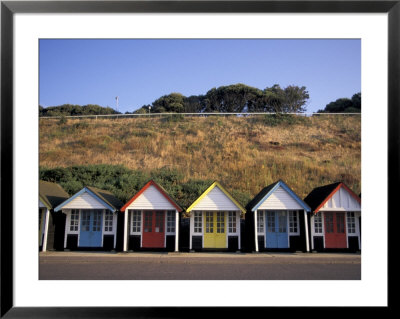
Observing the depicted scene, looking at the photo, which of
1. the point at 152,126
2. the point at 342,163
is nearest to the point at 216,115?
the point at 152,126

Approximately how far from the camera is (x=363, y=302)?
25.8 ft

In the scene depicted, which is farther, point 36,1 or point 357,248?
point 357,248

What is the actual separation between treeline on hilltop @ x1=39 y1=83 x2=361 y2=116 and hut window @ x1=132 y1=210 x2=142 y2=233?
2359 centimetres

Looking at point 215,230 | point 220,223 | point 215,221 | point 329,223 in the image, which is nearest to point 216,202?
point 215,221

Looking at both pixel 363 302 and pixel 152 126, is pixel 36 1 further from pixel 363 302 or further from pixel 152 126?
pixel 152 126

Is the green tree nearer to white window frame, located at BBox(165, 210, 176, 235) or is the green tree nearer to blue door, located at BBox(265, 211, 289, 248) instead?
white window frame, located at BBox(165, 210, 176, 235)

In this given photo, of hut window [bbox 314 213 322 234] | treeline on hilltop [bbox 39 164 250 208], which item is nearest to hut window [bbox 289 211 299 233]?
hut window [bbox 314 213 322 234]

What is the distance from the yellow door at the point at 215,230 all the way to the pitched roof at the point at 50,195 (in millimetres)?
6673

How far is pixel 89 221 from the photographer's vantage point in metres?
15.9

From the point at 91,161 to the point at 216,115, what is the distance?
13.2 m

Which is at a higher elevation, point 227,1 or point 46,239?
point 227,1

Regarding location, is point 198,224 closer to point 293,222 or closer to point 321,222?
point 293,222

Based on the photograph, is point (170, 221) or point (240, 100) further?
point (240, 100)

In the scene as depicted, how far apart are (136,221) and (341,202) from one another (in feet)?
28.9
